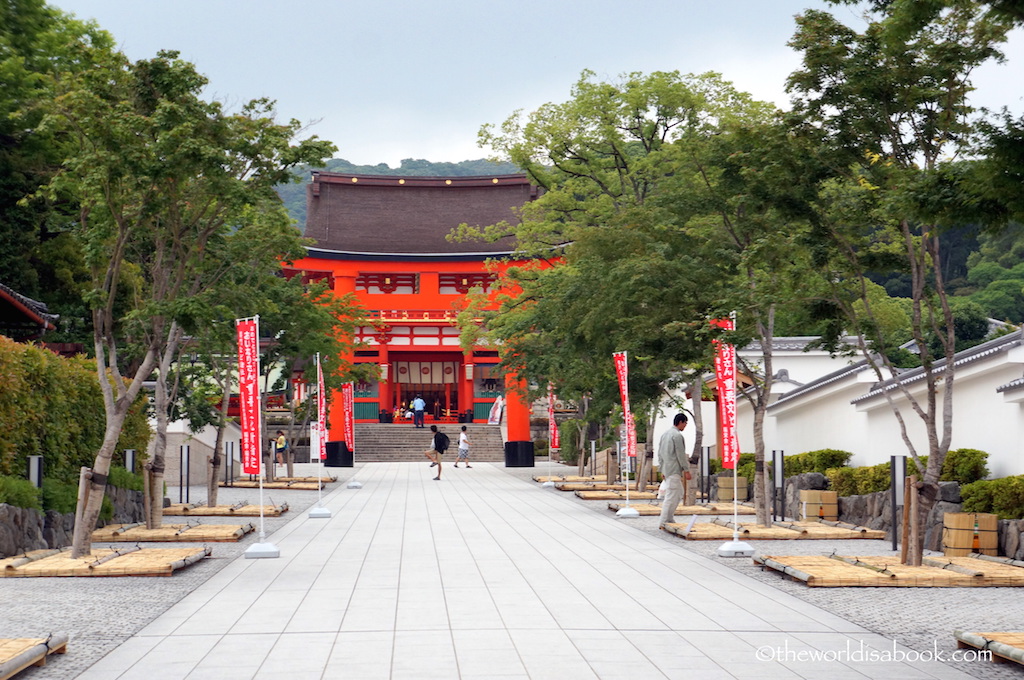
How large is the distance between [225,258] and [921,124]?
9.78 m

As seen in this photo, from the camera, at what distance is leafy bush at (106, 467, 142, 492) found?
19.7 m

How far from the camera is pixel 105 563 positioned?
41.4ft

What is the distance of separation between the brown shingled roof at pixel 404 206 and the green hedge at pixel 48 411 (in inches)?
1390

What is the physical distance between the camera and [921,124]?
12.3m

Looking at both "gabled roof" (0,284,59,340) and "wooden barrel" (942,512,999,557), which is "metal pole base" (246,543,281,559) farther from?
"gabled roof" (0,284,59,340)

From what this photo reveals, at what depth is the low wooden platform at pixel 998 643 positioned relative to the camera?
7320 millimetres

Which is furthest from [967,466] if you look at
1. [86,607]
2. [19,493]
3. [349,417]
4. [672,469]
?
[349,417]

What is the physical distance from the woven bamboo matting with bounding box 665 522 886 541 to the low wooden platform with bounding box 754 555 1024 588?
355 cm

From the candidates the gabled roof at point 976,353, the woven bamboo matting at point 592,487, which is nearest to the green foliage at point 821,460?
the gabled roof at point 976,353

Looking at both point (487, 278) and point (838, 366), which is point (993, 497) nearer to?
point (838, 366)

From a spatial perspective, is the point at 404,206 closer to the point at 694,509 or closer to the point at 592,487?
the point at 592,487

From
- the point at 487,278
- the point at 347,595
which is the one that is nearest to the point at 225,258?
the point at 347,595

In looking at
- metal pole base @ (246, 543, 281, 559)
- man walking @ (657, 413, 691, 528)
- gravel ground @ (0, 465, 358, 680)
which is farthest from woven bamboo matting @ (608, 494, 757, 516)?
gravel ground @ (0, 465, 358, 680)

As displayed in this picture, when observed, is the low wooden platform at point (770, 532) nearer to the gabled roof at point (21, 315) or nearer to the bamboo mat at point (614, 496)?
the bamboo mat at point (614, 496)
